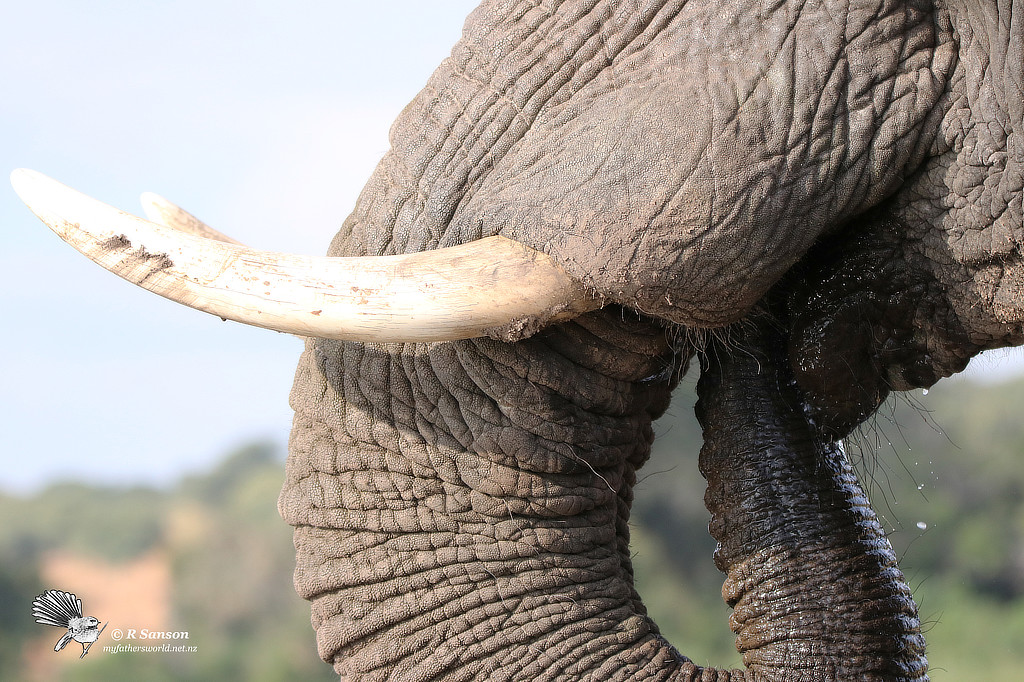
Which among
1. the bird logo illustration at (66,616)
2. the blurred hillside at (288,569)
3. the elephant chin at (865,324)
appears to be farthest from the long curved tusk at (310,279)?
the blurred hillside at (288,569)

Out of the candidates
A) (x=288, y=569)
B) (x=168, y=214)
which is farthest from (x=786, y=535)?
(x=288, y=569)

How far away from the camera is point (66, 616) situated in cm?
450

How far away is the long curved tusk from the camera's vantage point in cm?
163

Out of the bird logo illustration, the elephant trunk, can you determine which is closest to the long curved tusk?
the elephant trunk

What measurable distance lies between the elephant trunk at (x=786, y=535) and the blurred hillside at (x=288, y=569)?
1133 cm

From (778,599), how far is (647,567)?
13.4 metres

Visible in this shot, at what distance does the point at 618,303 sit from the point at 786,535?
72 centimetres

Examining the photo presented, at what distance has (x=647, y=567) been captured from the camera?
15.4 m

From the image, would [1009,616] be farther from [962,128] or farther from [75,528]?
[962,128]

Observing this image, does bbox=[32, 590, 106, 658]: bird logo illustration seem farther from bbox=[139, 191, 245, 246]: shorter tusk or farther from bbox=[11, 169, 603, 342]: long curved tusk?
bbox=[11, 169, 603, 342]: long curved tusk

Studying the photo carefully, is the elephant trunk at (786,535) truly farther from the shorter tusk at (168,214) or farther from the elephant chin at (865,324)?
the shorter tusk at (168,214)

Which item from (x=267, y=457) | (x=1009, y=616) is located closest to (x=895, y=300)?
(x=1009, y=616)

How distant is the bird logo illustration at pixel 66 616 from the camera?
4.32m

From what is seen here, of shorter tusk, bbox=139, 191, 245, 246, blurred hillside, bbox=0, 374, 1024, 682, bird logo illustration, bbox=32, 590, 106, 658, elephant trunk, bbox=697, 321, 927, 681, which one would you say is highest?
blurred hillside, bbox=0, 374, 1024, 682
